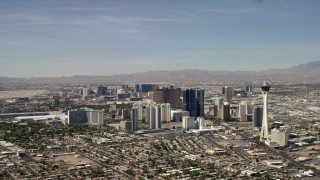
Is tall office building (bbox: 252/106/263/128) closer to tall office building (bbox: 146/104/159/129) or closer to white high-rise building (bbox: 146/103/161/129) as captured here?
white high-rise building (bbox: 146/103/161/129)

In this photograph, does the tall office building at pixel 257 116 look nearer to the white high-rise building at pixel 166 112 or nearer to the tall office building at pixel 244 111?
the tall office building at pixel 244 111

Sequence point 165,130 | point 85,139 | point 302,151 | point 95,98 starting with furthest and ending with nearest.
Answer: point 95,98, point 165,130, point 85,139, point 302,151

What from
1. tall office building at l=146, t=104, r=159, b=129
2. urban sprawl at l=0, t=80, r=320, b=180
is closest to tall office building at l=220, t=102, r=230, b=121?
urban sprawl at l=0, t=80, r=320, b=180

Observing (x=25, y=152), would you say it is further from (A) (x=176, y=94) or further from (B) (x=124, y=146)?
(A) (x=176, y=94)

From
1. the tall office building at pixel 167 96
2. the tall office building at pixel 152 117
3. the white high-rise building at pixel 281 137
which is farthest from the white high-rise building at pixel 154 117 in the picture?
the white high-rise building at pixel 281 137

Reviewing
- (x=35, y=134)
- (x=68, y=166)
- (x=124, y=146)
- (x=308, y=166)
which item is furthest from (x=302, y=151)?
(x=35, y=134)

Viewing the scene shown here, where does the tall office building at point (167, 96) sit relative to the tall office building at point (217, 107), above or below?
above
